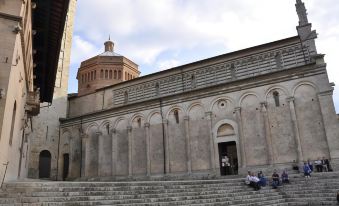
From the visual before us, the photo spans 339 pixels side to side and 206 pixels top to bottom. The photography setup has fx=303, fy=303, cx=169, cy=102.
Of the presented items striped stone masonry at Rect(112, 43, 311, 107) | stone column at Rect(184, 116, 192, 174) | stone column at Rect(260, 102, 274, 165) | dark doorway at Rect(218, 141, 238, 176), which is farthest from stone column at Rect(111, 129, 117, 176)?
stone column at Rect(260, 102, 274, 165)

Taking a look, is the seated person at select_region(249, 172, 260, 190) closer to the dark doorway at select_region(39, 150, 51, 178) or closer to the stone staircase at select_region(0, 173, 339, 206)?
the stone staircase at select_region(0, 173, 339, 206)

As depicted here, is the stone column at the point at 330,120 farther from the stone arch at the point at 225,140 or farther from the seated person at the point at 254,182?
the seated person at the point at 254,182

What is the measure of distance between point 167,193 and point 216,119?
36.0 feet

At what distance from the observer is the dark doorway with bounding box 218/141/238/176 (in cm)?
1909

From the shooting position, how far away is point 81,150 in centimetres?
2556

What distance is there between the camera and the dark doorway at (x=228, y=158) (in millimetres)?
19094

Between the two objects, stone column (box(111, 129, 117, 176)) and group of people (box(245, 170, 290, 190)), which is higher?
stone column (box(111, 129, 117, 176))

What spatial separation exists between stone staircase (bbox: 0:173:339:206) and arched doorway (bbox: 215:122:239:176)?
5251mm

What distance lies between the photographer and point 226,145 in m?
19.9

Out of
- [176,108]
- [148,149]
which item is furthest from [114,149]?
[176,108]

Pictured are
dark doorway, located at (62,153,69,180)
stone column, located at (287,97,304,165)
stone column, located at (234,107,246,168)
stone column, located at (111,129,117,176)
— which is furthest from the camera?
dark doorway, located at (62,153,69,180)

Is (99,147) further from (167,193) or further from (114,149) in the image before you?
(167,193)

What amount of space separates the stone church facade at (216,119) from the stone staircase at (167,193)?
374 centimetres

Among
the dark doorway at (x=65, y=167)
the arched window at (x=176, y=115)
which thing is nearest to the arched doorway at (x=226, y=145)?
the arched window at (x=176, y=115)
